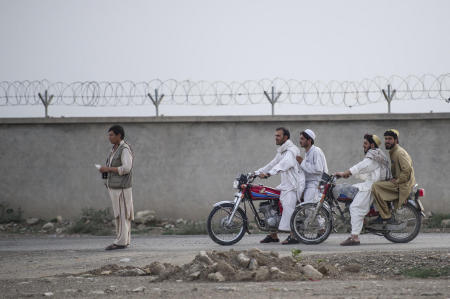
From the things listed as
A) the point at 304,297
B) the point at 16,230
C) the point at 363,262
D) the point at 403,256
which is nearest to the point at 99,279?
the point at 304,297

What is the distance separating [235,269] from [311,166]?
150 inches

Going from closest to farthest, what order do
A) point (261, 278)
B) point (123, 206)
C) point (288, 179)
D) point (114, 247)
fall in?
point (261, 278) → point (114, 247) → point (123, 206) → point (288, 179)

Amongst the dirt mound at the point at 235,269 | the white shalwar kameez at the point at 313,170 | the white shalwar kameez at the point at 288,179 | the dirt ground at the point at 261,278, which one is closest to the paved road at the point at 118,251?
the white shalwar kameez at the point at 288,179

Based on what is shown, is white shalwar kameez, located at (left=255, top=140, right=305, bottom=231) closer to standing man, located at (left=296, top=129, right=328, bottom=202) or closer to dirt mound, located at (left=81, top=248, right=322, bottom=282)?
standing man, located at (left=296, top=129, right=328, bottom=202)

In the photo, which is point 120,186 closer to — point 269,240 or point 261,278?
point 269,240

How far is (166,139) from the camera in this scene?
49.0 ft

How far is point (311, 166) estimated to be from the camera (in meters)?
10.7

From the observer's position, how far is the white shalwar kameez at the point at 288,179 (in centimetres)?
1036

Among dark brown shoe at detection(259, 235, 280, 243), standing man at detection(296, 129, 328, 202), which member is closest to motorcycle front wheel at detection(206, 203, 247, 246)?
dark brown shoe at detection(259, 235, 280, 243)

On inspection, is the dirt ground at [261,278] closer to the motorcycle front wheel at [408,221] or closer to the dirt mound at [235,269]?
the dirt mound at [235,269]

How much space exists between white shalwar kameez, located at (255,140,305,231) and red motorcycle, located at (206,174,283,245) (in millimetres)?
129

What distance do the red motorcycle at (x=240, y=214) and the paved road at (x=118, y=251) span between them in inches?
7.2

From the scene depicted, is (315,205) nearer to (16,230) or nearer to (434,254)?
(434,254)

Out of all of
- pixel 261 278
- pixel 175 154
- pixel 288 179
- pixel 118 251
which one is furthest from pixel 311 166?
pixel 175 154
